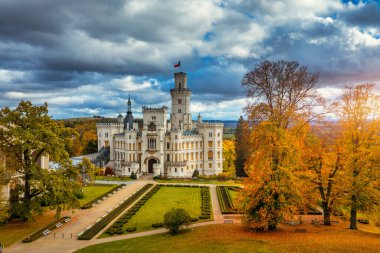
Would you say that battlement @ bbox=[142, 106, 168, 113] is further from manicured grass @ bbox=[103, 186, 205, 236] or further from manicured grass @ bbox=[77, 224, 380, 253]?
manicured grass @ bbox=[77, 224, 380, 253]

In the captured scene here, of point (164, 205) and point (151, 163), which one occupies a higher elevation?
point (151, 163)

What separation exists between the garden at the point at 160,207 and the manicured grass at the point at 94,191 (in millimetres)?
7865

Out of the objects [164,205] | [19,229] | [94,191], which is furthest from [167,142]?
[19,229]

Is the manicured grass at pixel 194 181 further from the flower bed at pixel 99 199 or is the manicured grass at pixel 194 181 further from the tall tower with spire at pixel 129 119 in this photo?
the tall tower with spire at pixel 129 119

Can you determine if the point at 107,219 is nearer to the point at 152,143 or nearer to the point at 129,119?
the point at 152,143

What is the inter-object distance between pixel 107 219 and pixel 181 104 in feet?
171

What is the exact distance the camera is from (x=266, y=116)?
1233 inches

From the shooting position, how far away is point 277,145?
90.8ft

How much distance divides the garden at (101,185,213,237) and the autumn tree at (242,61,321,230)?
11.0 meters

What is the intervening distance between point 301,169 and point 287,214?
186 inches

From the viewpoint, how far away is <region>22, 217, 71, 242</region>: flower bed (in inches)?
1214

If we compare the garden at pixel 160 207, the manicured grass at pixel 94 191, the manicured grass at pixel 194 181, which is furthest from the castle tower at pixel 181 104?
the manicured grass at pixel 94 191

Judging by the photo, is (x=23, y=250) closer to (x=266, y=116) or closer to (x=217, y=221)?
(x=217, y=221)

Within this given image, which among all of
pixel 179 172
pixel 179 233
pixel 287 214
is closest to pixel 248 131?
pixel 287 214
